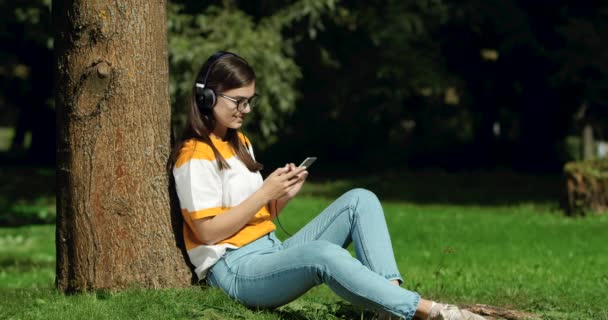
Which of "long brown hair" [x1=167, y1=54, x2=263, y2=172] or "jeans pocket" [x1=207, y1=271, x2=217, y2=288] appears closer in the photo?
"long brown hair" [x1=167, y1=54, x2=263, y2=172]

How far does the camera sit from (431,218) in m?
16.8

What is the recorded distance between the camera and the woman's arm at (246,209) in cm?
585

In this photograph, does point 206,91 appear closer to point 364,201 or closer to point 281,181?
point 281,181

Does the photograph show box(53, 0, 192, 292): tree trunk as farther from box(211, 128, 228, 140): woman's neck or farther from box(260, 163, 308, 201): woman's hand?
box(260, 163, 308, 201): woman's hand

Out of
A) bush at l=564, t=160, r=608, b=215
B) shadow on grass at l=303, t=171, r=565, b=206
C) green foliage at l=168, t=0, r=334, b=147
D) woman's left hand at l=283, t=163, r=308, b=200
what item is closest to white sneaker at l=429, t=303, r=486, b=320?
woman's left hand at l=283, t=163, r=308, b=200

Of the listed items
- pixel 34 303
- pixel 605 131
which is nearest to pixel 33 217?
pixel 34 303

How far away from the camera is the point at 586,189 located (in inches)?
653

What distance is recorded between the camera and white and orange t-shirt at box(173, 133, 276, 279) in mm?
5941

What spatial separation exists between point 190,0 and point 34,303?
659 inches

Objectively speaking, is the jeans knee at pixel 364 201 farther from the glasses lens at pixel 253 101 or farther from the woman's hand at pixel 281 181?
the glasses lens at pixel 253 101

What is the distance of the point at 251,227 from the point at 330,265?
713mm

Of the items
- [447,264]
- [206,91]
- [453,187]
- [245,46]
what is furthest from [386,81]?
[206,91]

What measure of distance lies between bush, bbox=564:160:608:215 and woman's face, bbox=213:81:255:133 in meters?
11.3

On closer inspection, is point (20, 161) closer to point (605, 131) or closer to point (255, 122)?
point (255, 122)
